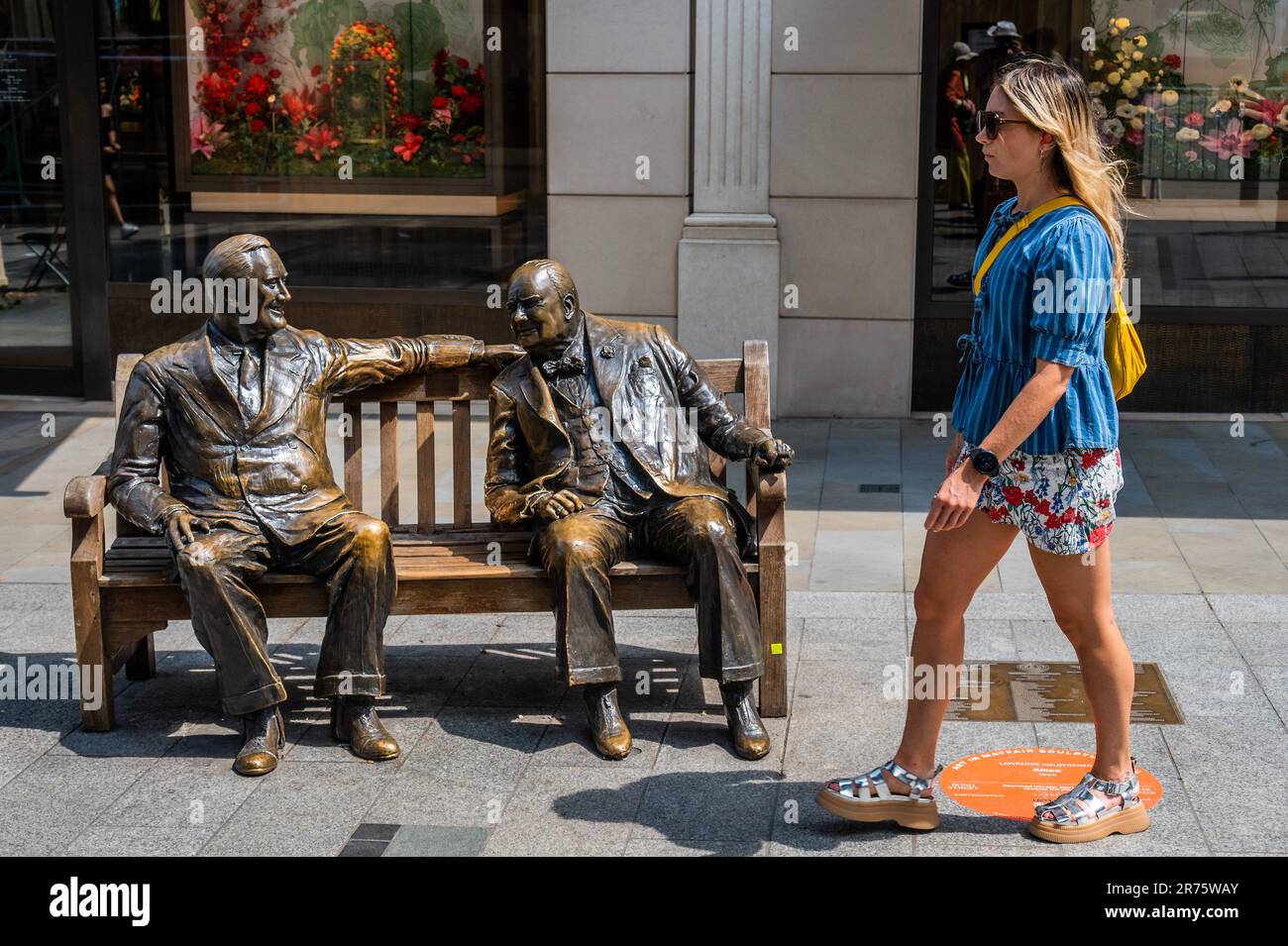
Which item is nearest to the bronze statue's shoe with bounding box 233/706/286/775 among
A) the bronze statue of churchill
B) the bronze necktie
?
the bronze statue of churchill

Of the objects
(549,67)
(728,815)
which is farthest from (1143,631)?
(549,67)

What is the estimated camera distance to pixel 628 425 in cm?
537

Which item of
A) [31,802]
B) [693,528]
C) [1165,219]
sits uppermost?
[1165,219]

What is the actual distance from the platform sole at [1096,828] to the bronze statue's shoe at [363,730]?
1857mm

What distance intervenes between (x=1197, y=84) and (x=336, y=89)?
514 cm

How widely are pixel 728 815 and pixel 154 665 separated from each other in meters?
2.26

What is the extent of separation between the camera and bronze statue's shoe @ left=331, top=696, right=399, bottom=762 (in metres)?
4.96

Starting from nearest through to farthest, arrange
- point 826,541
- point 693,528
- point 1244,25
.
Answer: point 693,528, point 826,541, point 1244,25

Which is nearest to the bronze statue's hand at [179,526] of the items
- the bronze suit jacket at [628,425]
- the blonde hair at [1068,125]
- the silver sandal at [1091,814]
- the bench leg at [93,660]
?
the bench leg at [93,660]

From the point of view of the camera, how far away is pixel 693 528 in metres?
5.07

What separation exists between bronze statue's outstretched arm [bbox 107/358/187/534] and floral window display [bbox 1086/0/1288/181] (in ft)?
21.3

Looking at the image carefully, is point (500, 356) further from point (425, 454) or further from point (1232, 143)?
point (1232, 143)

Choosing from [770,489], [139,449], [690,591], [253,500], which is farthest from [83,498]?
[770,489]

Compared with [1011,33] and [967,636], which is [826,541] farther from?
[1011,33]
